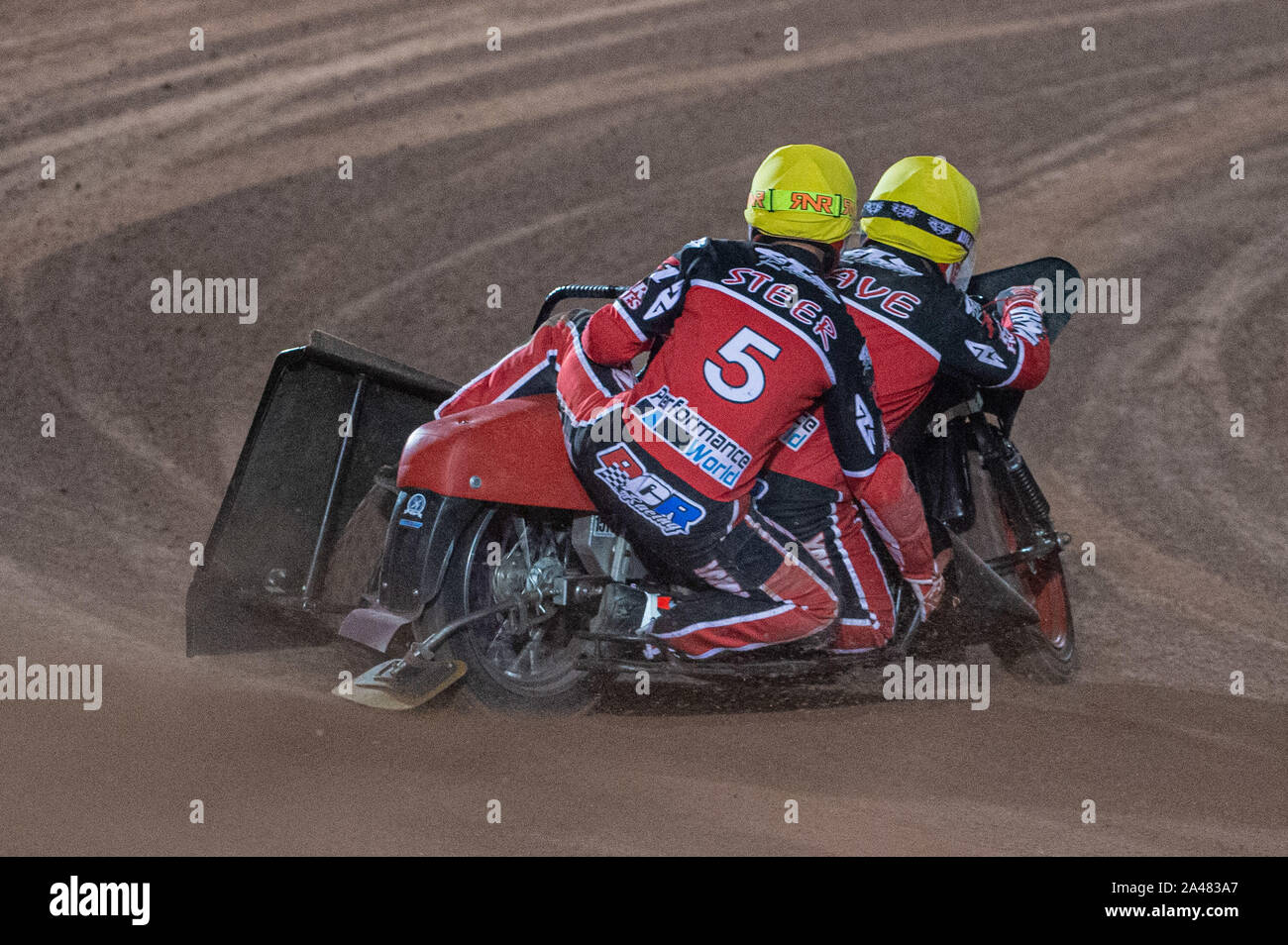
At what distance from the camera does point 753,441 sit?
413 centimetres

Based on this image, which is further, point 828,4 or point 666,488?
point 828,4

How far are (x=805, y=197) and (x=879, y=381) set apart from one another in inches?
28.0

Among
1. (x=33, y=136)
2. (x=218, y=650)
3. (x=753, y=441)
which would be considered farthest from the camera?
(x=33, y=136)

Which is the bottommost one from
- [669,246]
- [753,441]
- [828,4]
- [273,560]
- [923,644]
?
[923,644]

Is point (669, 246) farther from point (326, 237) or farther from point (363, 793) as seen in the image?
point (363, 793)

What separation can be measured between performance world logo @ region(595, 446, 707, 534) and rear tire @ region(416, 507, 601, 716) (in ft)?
1.61

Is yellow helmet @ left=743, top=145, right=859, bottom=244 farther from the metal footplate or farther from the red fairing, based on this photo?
the metal footplate

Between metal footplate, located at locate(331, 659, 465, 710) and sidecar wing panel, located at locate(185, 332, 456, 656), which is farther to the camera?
sidecar wing panel, located at locate(185, 332, 456, 656)

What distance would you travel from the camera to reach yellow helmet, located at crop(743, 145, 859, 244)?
4238 mm

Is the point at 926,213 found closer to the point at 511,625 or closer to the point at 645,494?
the point at 645,494

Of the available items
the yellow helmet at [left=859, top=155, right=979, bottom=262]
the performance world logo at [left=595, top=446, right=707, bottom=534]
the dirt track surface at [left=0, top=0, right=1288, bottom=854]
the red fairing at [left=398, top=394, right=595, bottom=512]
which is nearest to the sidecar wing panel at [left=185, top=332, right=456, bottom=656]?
the dirt track surface at [left=0, top=0, right=1288, bottom=854]

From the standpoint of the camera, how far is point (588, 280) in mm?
9797

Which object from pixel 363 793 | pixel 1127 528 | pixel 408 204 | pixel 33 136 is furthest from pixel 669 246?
pixel 363 793

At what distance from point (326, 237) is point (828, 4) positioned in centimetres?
678
